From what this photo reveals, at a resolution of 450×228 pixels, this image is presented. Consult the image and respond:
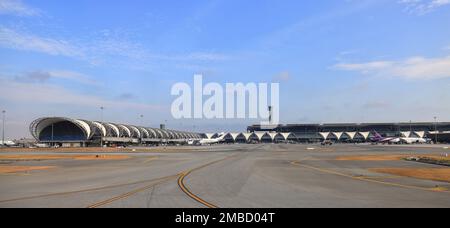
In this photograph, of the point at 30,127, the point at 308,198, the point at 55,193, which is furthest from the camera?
the point at 30,127

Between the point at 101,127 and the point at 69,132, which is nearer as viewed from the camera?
the point at 69,132

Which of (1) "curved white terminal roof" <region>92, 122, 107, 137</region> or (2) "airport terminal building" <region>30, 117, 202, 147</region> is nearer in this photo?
(2) "airport terminal building" <region>30, 117, 202, 147</region>

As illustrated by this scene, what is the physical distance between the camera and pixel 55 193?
2134cm

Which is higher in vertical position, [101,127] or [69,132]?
[101,127]

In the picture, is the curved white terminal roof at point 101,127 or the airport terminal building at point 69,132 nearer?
the airport terminal building at point 69,132
